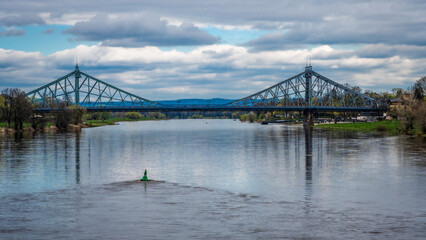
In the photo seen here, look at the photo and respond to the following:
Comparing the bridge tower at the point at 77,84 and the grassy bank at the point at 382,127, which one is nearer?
the grassy bank at the point at 382,127

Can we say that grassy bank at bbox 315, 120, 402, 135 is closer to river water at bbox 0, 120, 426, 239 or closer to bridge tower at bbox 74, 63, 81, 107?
river water at bbox 0, 120, 426, 239

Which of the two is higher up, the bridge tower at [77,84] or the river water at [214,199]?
the bridge tower at [77,84]

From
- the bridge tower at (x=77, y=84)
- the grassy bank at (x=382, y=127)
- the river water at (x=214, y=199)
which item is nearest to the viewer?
the river water at (x=214, y=199)

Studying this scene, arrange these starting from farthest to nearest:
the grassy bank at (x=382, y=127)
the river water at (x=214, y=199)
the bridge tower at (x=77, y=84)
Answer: the bridge tower at (x=77, y=84) < the grassy bank at (x=382, y=127) < the river water at (x=214, y=199)

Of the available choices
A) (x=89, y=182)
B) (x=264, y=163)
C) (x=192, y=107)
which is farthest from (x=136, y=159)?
(x=192, y=107)

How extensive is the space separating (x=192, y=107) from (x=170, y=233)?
150146mm

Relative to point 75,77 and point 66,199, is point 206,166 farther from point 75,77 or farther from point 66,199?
point 75,77

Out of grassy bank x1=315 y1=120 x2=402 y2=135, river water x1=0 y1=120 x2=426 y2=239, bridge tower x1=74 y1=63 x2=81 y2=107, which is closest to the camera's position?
river water x1=0 y1=120 x2=426 y2=239

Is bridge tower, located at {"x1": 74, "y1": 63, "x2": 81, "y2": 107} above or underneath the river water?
above

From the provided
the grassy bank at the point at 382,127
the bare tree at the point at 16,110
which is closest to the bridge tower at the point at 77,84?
the bare tree at the point at 16,110

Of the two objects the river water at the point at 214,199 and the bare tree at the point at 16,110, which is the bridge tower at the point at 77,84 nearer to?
the bare tree at the point at 16,110

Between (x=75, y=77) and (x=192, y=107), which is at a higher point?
(x=75, y=77)

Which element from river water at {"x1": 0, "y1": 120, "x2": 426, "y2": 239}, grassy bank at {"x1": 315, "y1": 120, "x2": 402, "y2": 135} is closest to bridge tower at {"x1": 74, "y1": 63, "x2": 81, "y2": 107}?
grassy bank at {"x1": 315, "y1": 120, "x2": 402, "y2": 135}

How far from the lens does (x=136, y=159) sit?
47.3 metres
